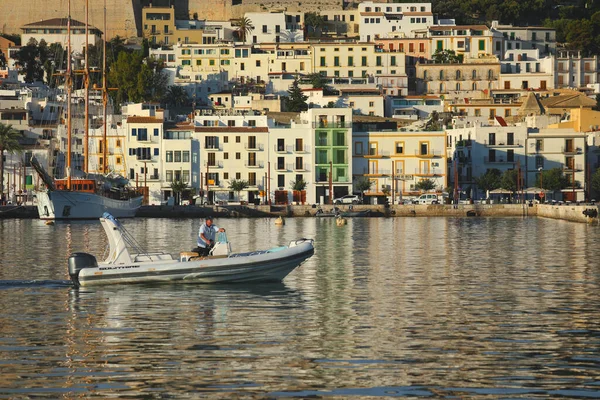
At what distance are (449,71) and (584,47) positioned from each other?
21222 millimetres

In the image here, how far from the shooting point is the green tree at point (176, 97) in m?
142

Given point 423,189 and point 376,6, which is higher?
point 376,6

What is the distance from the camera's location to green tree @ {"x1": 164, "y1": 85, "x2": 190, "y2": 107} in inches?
5610

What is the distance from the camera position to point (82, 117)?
401ft

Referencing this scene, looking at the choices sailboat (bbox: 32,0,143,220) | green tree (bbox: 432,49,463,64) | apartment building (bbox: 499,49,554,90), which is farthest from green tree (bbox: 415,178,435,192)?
green tree (bbox: 432,49,463,64)

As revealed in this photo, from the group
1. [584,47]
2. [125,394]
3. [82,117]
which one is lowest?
[125,394]

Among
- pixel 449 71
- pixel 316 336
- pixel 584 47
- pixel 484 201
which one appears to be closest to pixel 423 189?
pixel 484 201

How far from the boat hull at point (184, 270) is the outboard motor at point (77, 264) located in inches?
2.8

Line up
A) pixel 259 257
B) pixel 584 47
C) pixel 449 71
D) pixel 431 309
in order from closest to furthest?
pixel 431 309 → pixel 259 257 → pixel 449 71 → pixel 584 47

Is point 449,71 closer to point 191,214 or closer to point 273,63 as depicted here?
point 273,63

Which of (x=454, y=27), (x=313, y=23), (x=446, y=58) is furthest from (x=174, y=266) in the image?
(x=313, y=23)

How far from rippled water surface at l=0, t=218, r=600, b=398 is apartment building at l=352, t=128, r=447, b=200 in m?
61.5

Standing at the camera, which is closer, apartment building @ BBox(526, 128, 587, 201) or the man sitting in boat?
the man sitting in boat

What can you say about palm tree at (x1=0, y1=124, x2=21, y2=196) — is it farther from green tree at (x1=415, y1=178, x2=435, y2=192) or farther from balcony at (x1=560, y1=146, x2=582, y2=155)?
balcony at (x1=560, y1=146, x2=582, y2=155)
